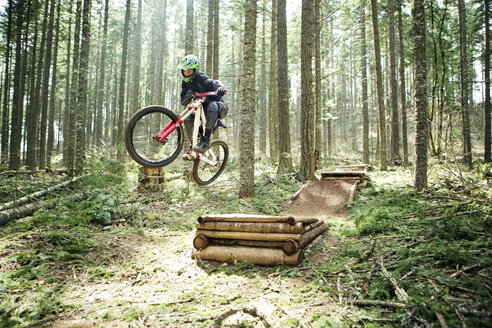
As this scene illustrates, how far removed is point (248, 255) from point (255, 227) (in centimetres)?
48

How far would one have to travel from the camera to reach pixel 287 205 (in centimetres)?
790

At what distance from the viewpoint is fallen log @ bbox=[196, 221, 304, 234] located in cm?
455

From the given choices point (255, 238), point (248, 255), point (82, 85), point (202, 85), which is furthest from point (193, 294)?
point (82, 85)

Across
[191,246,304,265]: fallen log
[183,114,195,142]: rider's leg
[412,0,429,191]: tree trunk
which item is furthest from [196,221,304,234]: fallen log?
[412,0,429,191]: tree trunk

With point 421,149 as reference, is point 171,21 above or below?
above

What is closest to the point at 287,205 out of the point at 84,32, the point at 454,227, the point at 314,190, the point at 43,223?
the point at 314,190

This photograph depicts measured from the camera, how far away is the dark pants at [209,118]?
16.9 feet

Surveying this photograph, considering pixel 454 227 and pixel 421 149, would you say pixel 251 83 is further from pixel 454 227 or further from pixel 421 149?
pixel 454 227

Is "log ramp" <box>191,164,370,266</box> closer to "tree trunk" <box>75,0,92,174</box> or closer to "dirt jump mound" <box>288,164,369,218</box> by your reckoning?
"dirt jump mound" <box>288,164,369,218</box>

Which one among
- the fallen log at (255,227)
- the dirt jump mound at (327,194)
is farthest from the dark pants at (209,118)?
the dirt jump mound at (327,194)

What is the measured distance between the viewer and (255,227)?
189 inches

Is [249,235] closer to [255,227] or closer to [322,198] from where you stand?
[255,227]

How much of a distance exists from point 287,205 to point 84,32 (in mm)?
10978

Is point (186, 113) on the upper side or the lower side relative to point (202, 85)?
lower
